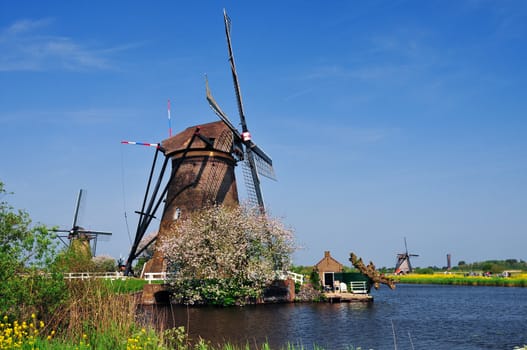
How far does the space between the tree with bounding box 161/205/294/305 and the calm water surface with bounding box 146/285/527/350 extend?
1.30m

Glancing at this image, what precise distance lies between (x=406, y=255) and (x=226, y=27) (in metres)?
67.0

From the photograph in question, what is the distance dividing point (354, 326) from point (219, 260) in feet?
31.5

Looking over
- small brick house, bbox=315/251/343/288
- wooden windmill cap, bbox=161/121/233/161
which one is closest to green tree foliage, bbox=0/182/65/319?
wooden windmill cap, bbox=161/121/233/161

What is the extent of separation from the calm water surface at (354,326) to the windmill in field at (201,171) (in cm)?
860

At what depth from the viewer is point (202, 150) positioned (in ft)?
105

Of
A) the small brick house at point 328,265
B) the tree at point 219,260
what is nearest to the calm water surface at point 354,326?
the tree at point 219,260

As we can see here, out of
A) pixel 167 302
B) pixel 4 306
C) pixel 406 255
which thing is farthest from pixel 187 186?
pixel 406 255

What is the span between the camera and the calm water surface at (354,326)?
1455cm

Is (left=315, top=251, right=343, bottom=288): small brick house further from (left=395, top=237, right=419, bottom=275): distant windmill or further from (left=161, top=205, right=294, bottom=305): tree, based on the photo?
(left=395, top=237, right=419, bottom=275): distant windmill

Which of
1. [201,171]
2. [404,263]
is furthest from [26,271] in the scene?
[404,263]

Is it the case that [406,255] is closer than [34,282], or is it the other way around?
[34,282]

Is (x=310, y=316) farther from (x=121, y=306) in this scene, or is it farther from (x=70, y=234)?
(x=70, y=234)

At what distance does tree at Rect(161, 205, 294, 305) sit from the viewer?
25875 millimetres

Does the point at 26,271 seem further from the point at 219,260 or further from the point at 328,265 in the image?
the point at 328,265
